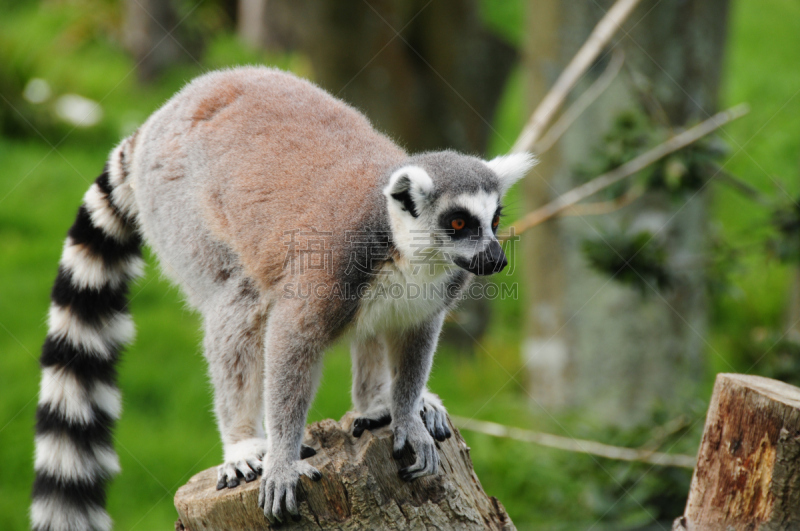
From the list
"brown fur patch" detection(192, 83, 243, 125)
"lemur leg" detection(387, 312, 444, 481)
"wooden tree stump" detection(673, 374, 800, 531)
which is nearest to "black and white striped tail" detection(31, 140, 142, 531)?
"brown fur patch" detection(192, 83, 243, 125)

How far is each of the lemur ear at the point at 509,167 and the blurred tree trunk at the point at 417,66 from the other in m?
4.04

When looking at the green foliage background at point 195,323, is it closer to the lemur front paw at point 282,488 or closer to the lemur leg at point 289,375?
the lemur leg at point 289,375

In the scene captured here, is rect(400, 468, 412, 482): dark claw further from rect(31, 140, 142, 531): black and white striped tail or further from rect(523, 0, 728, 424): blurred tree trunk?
rect(523, 0, 728, 424): blurred tree trunk

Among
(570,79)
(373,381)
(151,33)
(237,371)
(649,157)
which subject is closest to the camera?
(237,371)

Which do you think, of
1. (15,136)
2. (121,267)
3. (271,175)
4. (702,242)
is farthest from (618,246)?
(15,136)

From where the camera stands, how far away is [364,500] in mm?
2635

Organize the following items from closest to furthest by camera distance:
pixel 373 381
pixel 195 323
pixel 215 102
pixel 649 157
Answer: pixel 373 381, pixel 215 102, pixel 649 157, pixel 195 323

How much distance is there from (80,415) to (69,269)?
83 cm

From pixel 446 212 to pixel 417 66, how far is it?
539 centimetres

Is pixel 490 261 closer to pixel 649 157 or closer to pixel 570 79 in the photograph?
pixel 570 79

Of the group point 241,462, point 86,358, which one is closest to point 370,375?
point 241,462

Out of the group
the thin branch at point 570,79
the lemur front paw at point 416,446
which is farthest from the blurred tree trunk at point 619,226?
the lemur front paw at point 416,446

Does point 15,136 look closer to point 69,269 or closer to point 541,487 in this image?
point 69,269

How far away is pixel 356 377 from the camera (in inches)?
144
